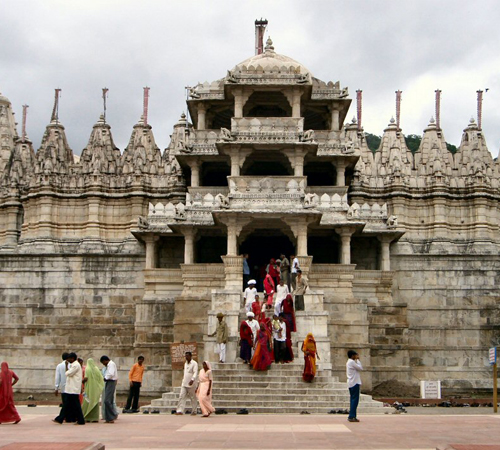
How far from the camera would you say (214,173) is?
36.4 meters

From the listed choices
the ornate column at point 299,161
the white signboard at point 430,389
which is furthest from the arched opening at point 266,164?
the white signboard at point 430,389

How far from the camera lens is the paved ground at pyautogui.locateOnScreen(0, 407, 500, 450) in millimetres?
13695

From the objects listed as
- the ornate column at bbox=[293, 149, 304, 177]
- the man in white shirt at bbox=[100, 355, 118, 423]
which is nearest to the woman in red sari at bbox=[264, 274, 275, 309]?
the ornate column at bbox=[293, 149, 304, 177]

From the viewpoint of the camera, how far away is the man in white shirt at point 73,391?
1667 centimetres

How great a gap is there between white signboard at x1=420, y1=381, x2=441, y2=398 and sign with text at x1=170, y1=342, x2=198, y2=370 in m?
8.28

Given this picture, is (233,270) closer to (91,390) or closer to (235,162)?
(235,162)

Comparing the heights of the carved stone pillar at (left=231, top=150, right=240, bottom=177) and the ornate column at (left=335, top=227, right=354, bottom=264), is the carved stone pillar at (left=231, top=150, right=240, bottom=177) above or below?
above

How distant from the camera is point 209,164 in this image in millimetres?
35625

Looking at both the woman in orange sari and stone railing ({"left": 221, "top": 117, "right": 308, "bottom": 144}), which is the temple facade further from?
the woman in orange sari

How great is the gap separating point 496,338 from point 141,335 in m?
15.0

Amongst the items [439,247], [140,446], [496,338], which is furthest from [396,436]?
[439,247]

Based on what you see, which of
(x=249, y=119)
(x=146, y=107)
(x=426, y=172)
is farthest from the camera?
(x=146, y=107)

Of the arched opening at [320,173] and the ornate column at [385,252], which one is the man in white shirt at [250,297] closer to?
the ornate column at [385,252]

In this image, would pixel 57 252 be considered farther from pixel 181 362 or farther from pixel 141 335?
pixel 181 362
